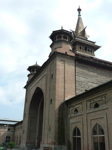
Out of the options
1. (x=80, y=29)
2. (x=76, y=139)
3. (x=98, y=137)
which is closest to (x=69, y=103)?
(x=76, y=139)

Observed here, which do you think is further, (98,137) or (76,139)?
(76,139)

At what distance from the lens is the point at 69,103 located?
19422mm

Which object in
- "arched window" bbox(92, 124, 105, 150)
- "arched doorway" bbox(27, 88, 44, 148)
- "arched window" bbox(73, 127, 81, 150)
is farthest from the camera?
"arched doorway" bbox(27, 88, 44, 148)

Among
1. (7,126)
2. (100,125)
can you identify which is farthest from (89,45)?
(7,126)

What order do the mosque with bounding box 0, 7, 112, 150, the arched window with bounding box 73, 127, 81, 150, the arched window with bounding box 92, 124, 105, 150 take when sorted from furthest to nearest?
the arched window with bounding box 73, 127, 81, 150 → the mosque with bounding box 0, 7, 112, 150 → the arched window with bounding box 92, 124, 105, 150

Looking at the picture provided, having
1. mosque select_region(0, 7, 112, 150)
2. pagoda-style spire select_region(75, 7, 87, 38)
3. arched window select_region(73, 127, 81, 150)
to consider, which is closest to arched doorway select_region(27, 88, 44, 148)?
mosque select_region(0, 7, 112, 150)

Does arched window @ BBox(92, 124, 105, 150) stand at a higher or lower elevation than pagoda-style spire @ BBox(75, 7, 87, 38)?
lower

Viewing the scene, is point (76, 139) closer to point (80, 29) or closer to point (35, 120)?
point (35, 120)

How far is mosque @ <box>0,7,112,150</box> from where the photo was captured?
1469cm

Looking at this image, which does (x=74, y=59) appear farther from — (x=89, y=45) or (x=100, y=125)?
(x=89, y=45)

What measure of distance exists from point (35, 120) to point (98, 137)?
18.1 meters

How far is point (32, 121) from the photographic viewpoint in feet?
101

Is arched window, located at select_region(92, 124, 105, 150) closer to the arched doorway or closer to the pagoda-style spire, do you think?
the arched doorway

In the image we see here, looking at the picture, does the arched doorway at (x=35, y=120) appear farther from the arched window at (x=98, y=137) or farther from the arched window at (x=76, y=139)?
the arched window at (x=98, y=137)
